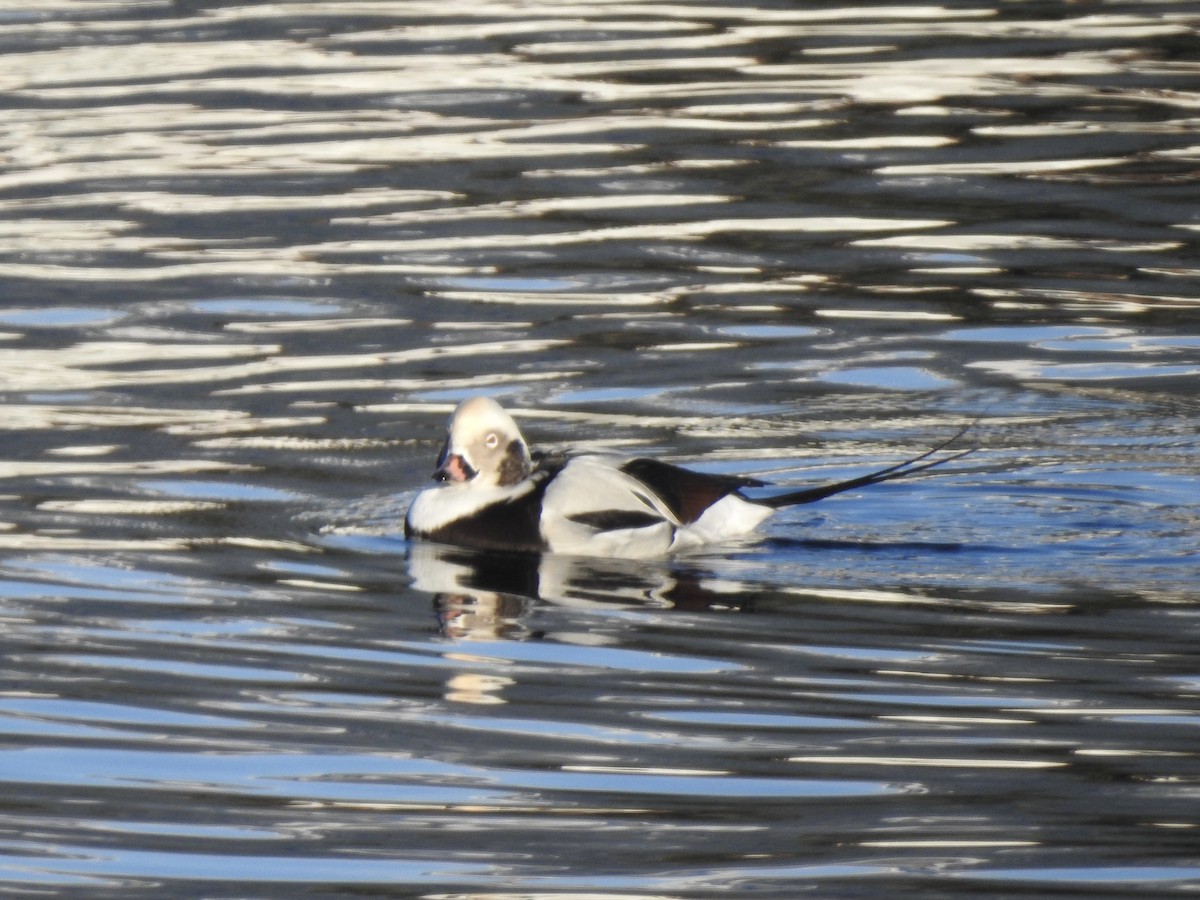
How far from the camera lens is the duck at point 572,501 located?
26.5 feet

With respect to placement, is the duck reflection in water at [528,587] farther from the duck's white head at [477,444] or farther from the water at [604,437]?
the duck's white head at [477,444]

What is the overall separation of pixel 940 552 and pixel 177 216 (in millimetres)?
6597

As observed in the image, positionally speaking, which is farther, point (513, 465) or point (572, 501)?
point (513, 465)

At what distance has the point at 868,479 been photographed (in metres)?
8.44

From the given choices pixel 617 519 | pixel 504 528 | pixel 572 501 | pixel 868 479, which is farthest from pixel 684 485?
pixel 868 479

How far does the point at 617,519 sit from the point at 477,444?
0.59 meters

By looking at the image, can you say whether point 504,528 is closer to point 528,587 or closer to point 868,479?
point 528,587

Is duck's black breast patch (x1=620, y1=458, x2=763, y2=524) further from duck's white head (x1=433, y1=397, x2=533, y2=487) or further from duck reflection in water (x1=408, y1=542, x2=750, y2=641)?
duck's white head (x1=433, y1=397, x2=533, y2=487)

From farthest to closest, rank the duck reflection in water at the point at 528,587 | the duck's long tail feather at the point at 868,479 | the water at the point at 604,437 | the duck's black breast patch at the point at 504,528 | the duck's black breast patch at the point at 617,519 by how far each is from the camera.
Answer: the duck's long tail feather at the point at 868,479 → the duck's black breast patch at the point at 504,528 → the duck's black breast patch at the point at 617,519 → the duck reflection in water at the point at 528,587 → the water at the point at 604,437

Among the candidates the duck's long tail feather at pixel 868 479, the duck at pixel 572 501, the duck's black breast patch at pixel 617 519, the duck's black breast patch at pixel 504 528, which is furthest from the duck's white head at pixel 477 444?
the duck's long tail feather at pixel 868 479

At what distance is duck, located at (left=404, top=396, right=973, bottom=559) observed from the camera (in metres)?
8.07

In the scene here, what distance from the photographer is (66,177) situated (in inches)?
564

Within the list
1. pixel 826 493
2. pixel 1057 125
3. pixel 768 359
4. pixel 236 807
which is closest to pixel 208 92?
pixel 1057 125

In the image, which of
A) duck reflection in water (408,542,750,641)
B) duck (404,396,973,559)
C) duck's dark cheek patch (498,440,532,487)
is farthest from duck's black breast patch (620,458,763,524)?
duck's dark cheek patch (498,440,532,487)
